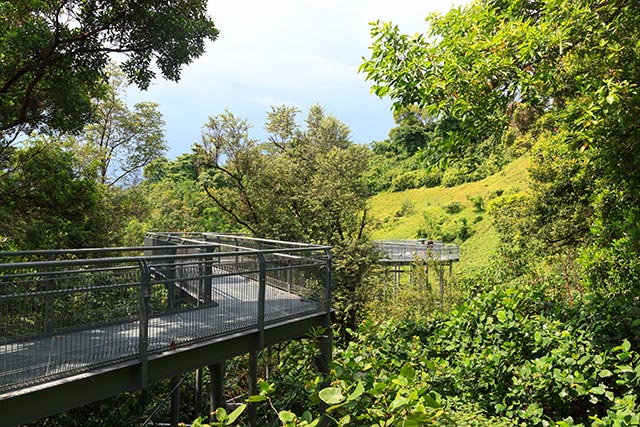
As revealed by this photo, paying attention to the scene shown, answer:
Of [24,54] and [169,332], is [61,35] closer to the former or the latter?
[24,54]

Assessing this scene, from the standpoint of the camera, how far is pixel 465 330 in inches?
242

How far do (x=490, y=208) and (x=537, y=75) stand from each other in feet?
47.0

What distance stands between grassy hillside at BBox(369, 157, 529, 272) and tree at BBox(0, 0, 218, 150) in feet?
72.4

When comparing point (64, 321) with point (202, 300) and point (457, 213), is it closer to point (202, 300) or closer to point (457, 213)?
point (202, 300)

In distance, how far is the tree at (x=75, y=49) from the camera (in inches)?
306

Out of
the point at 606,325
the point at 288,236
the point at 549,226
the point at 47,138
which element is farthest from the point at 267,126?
the point at 606,325

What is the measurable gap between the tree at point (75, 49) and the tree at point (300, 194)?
32.2 feet

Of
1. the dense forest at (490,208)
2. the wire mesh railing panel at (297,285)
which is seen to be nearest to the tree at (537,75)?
the dense forest at (490,208)

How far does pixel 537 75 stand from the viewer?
464 cm

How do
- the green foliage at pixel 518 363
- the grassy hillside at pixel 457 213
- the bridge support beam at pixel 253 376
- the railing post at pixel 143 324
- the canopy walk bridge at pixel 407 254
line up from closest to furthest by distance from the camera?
the green foliage at pixel 518 363, the railing post at pixel 143 324, the bridge support beam at pixel 253 376, the canopy walk bridge at pixel 407 254, the grassy hillside at pixel 457 213

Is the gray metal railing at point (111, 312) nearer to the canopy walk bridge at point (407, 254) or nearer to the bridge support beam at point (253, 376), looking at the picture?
the bridge support beam at point (253, 376)

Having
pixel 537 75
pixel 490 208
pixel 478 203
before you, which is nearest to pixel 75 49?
pixel 537 75

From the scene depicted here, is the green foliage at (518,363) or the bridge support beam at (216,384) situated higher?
the green foliage at (518,363)

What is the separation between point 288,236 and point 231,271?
12554 mm
